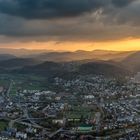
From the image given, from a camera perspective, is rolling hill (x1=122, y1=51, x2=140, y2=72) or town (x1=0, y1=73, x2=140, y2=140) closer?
town (x1=0, y1=73, x2=140, y2=140)

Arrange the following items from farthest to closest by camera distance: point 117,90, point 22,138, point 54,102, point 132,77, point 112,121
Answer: point 132,77 → point 117,90 → point 54,102 → point 112,121 → point 22,138

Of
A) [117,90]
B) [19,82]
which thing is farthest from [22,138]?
[19,82]

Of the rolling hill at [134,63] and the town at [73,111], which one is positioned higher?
the rolling hill at [134,63]

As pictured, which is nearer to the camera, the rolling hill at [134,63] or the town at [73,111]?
the town at [73,111]

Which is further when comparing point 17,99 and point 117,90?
point 117,90

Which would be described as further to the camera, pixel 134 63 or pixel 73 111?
pixel 134 63

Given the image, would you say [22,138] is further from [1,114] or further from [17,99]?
[17,99]

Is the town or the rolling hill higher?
the rolling hill

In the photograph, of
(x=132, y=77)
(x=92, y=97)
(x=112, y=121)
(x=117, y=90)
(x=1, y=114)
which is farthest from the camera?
(x=132, y=77)

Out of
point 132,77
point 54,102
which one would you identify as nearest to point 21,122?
point 54,102

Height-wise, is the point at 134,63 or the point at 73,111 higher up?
the point at 134,63
